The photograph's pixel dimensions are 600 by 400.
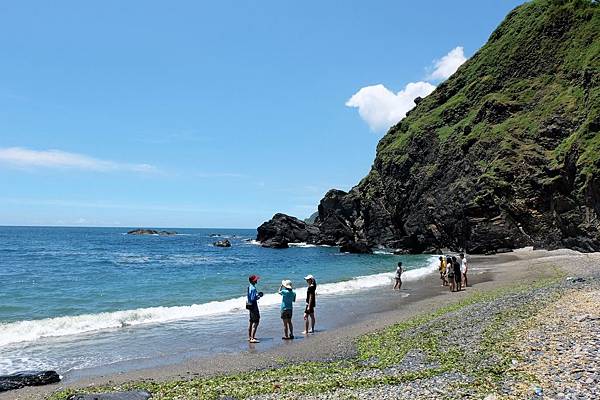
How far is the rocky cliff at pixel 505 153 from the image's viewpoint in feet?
160

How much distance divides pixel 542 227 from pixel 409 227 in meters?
24.0

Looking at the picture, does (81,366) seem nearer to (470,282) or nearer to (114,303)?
(114,303)

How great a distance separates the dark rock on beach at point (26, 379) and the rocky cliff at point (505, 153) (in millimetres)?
43280

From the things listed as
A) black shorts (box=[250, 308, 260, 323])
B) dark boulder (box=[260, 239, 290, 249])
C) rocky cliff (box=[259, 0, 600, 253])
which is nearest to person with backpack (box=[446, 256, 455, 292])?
black shorts (box=[250, 308, 260, 323])

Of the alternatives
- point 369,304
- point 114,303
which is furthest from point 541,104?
point 114,303

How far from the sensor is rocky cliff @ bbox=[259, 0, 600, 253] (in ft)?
160

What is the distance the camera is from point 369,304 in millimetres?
24484

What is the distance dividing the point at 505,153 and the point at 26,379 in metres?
58.9

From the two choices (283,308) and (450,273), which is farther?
(450,273)

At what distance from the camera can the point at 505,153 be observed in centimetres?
5978

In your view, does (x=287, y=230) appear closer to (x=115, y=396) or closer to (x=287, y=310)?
(x=287, y=310)

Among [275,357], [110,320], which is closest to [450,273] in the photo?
[275,357]

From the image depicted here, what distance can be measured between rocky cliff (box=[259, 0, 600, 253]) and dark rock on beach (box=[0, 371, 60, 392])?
4328cm

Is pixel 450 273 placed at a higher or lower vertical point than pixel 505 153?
lower
